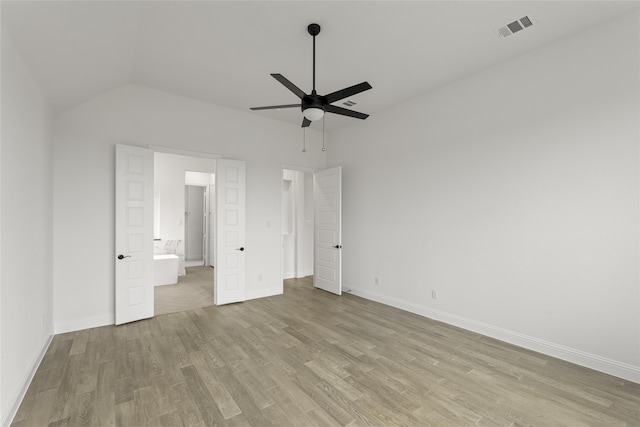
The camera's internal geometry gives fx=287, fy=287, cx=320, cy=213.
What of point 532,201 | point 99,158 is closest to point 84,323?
point 99,158

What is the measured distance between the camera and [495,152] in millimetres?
3520

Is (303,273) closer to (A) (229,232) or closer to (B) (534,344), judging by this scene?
(A) (229,232)

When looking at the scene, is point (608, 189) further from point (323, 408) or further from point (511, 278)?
point (323, 408)

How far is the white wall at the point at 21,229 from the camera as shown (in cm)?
198

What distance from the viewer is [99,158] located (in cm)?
383

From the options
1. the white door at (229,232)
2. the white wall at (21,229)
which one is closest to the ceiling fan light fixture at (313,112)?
the white wall at (21,229)

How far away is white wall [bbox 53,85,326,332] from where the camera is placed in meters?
3.61

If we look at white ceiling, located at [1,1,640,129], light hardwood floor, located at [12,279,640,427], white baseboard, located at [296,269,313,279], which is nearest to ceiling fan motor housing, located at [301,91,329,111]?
white ceiling, located at [1,1,640,129]

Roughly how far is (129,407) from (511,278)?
12.9 ft

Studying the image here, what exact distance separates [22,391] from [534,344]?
4.80 metres

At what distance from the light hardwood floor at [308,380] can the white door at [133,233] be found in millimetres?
283

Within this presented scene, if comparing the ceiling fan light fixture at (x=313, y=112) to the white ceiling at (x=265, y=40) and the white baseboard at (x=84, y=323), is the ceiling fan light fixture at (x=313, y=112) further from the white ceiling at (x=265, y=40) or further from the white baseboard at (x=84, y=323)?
the white baseboard at (x=84, y=323)

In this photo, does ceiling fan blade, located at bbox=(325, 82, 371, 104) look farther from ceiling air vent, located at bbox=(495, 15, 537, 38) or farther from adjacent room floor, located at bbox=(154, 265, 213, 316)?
adjacent room floor, located at bbox=(154, 265, 213, 316)

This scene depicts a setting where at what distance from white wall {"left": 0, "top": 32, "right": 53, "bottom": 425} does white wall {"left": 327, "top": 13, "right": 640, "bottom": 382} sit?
4.33m
